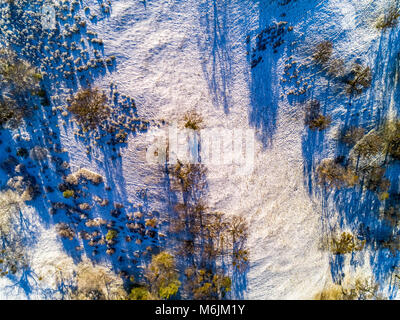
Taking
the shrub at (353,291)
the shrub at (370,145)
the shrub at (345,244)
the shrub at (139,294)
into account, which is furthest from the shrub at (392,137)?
the shrub at (139,294)

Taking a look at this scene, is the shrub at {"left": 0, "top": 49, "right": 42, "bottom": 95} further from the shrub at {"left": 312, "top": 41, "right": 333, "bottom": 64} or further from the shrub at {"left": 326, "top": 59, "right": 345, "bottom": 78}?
the shrub at {"left": 326, "top": 59, "right": 345, "bottom": 78}

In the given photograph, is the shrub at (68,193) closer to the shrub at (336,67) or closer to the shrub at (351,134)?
the shrub at (351,134)

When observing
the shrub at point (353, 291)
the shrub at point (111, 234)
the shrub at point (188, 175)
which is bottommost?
the shrub at point (353, 291)

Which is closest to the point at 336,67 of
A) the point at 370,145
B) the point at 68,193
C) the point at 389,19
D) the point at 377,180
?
the point at 389,19

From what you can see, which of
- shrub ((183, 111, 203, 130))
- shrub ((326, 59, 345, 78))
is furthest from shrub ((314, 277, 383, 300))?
shrub ((183, 111, 203, 130))

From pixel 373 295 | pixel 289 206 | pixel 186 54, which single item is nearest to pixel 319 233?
pixel 289 206

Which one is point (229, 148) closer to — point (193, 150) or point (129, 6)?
point (193, 150)
